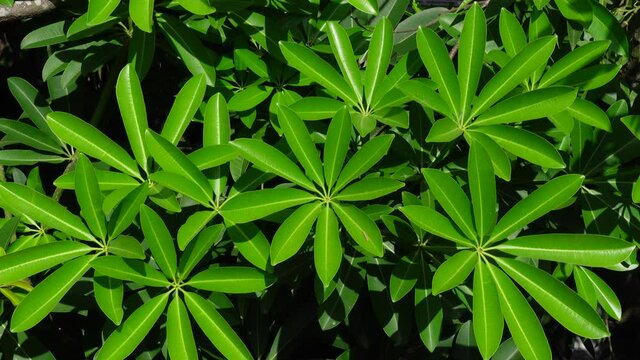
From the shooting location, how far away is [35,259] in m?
0.98

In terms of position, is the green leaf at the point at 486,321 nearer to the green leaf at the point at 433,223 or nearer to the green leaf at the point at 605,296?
the green leaf at the point at 433,223

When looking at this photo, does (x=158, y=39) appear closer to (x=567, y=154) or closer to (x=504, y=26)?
(x=504, y=26)

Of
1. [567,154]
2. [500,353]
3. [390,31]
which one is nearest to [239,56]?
[390,31]

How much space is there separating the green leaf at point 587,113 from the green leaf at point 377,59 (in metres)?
0.33

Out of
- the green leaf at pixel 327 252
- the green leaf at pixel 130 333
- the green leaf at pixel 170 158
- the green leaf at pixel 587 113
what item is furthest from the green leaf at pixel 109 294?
the green leaf at pixel 587 113

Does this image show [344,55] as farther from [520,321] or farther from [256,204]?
[520,321]

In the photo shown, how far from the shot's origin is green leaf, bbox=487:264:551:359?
3.09ft

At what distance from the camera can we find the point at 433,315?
1.26 m

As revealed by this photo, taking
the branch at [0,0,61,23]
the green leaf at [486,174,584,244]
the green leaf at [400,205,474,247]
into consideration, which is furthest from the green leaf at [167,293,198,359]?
the branch at [0,0,61,23]

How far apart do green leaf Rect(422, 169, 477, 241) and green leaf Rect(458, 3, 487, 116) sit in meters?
0.16

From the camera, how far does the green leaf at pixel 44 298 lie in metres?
0.96

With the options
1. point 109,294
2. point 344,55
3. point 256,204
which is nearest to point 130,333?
point 109,294

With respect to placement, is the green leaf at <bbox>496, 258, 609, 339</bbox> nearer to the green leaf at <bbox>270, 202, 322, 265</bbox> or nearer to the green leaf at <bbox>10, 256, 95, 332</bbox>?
the green leaf at <bbox>270, 202, 322, 265</bbox>

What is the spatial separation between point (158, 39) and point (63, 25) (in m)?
0.19
